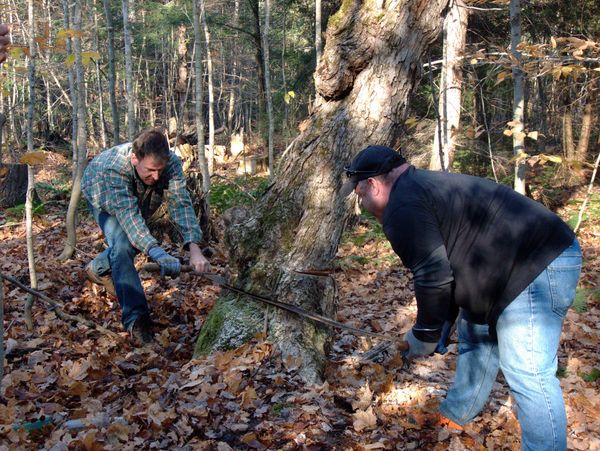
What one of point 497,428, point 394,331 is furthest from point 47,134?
point 497,428

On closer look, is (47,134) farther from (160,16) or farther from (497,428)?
(497,428)

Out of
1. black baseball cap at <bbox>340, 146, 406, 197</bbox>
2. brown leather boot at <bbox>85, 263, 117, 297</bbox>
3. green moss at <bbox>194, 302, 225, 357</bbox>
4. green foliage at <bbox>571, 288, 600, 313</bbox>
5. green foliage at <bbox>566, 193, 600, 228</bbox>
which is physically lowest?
green foliage at <bbox>571, 288, 600, 313</bbox>

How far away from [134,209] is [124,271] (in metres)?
0.61

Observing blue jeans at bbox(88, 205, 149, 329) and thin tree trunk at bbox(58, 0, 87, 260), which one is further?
thin tree trunk at bbox(58, 0, 87, 260)

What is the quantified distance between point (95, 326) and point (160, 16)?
19297 mm

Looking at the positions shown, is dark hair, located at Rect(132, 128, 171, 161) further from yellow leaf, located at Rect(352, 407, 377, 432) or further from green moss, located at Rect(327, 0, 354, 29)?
yellow leaf, located at Rect(352, 407, 377, 432)

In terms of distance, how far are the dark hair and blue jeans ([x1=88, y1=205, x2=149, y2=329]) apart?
2.54ft

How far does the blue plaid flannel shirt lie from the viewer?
461 centimetres

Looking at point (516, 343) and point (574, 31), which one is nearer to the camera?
point (516, 343)

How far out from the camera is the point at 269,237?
443 cm

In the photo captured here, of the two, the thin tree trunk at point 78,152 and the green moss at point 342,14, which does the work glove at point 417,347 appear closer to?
the green moss at point 342,14

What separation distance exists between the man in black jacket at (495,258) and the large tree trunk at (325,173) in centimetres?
158

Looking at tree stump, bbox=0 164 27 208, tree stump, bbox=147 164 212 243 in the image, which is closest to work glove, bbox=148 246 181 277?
tree stump, bbox=147 164 212 243

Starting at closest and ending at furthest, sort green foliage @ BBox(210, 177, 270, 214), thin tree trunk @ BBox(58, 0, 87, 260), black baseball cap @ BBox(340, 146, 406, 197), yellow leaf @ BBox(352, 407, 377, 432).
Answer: black baseball cap @ BBox(340, 146, 406, 197) → yellow leaf @ BBox(352, 407, 377, 432) → thin tree trunk @ BBox(58, 0, 87, 260) → green foliage @ BBox(210, 177, 270, 214)
